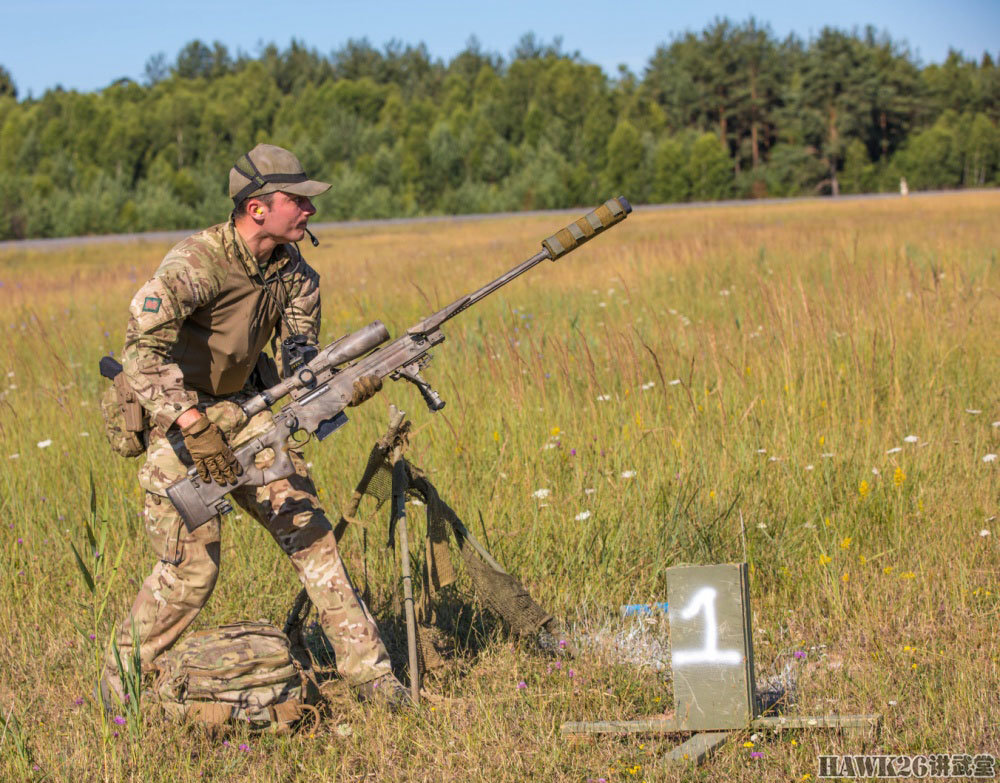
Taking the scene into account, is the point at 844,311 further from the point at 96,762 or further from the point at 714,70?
the point at 714,70

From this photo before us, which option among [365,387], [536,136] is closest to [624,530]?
[365,387]

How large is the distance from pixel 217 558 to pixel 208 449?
1.92 ft

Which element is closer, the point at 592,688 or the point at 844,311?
the point at 592,688

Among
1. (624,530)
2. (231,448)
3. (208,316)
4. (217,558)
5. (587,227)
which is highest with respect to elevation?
(587,227)

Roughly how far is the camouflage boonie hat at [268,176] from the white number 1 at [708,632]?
6.41ft

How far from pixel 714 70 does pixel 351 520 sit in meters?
66.3

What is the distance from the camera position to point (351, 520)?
425cm

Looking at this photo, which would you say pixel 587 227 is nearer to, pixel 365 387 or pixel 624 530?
pixel 365 387

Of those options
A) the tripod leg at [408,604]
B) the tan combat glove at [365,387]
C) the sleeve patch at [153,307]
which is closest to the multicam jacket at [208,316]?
the sleeve patch at [153,307]

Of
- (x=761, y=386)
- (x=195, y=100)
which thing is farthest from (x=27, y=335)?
(x=195, y=100)

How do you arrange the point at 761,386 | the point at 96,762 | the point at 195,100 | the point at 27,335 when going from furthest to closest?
the point at 195,100 → the point at 27,335 → the point at 761,386 → the point at 96,762

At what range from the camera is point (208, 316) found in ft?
13.1

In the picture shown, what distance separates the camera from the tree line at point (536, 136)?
50031 mm

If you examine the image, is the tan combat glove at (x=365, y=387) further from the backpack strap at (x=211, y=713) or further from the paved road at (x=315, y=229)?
the paved road at (x=315, y=229)
